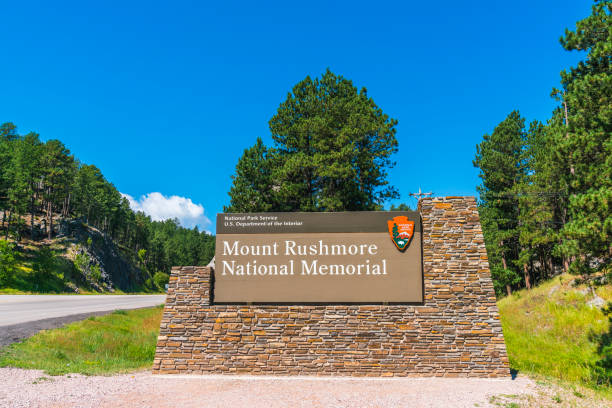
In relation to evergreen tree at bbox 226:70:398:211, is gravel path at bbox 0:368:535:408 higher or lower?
lower

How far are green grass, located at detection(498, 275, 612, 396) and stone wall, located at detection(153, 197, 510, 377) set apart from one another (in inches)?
95.8

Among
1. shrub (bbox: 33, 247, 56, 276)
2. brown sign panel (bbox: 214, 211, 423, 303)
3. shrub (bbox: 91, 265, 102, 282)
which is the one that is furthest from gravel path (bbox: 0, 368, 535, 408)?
shrub (bbox: 91, 265, 102, 282)

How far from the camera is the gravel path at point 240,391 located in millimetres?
7000

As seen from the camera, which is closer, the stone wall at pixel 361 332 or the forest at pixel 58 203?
the stone wall at pixel 361 332

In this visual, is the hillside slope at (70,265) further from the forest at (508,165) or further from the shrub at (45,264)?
the forest at (508,165)

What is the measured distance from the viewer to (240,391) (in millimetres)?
7887

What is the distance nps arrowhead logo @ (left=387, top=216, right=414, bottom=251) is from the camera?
973 cm

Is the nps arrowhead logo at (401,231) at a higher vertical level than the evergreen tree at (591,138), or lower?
lower

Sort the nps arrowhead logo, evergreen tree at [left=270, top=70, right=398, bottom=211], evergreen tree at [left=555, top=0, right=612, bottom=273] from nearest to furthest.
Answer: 1. the nps arrowhead logo
2. evergreen tree at [left=555, top=0, right=612, bottom=273]
3. evergreen tree at [left=270, top=70, right=398, bottom=211]

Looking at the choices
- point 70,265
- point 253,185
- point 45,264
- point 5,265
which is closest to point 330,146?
point 253,185

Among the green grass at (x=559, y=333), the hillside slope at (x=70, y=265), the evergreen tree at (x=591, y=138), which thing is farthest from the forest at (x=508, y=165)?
the hillside slope at (x=70, y=265)

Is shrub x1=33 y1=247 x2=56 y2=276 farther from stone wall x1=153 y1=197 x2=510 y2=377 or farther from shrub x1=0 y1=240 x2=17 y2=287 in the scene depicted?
stone wall x1=153 y1=197 x2=510 y2=377

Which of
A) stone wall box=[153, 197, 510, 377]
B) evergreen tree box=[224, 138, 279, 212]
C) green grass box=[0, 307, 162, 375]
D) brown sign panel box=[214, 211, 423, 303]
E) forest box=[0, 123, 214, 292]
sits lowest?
green grass box=[0, 307, 162, 375]

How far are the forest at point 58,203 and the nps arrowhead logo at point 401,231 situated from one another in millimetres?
46365
